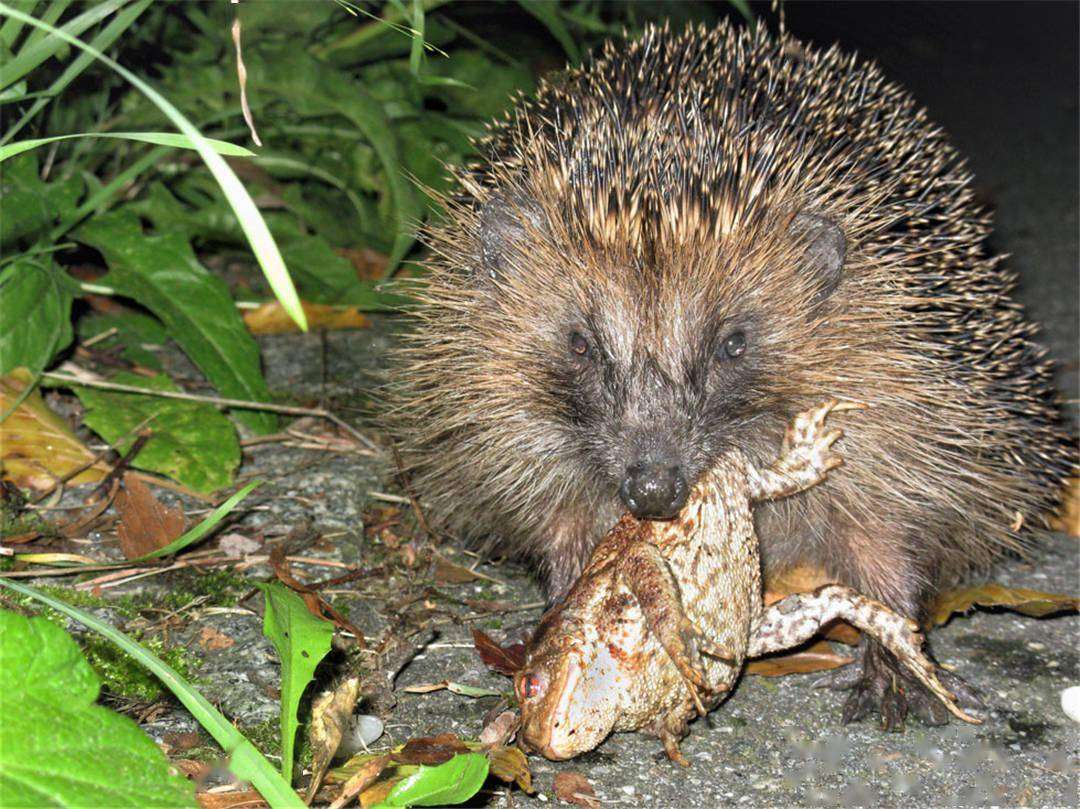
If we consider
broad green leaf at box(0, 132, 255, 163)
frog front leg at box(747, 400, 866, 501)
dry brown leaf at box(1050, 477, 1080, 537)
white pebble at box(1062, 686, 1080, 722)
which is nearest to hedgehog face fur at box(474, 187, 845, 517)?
frog front leg at box(747, 400, 866, 501)

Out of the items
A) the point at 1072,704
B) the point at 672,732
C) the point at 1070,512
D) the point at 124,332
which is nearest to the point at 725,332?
the point at 672,732

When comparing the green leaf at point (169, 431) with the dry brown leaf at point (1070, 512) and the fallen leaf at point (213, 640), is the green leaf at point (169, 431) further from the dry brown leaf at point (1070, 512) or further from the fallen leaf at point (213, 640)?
the dry brown leaf at point (1070, 512)

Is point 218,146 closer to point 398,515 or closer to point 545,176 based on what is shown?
point 545,176

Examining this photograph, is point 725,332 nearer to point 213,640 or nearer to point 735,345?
point 735,345

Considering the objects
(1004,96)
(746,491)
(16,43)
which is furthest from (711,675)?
(1004,96)

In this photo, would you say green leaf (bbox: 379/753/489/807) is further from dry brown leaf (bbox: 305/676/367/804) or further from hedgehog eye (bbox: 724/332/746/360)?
hedgehog eye (bbox: 724/332/746/360)
